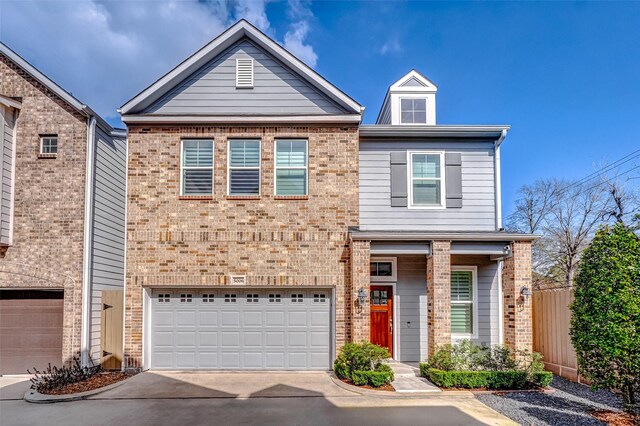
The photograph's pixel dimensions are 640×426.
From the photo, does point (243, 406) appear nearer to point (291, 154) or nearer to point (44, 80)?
point (291, 154)

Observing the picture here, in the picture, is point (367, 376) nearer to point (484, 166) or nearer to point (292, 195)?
point (292, 195)

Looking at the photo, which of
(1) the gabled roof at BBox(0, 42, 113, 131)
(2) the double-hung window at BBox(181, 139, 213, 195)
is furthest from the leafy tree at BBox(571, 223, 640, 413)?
(1) the gabled roof at BBox(0, 42, 113, 131)

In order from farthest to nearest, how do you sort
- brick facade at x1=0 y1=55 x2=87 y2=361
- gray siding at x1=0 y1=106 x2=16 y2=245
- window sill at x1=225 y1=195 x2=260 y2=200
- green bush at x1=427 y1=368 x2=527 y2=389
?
1. window sill at x1=225 y1=195 x2=260 y2=200
2. brick facade at x1=0 y1=55 x2=87 y2=361
3. gray siding at x1=0 y1=106 x2=16 y2=245
4. green bush at x1=427 y1=368 x2=527 y2=389

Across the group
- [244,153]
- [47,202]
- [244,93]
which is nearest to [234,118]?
[244,93]

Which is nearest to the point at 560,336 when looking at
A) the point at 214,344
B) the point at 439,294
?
the point at 439,294

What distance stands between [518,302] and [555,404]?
246cm

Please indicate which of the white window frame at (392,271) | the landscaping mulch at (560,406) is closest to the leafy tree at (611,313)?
the landscaping mulch at (560,406)

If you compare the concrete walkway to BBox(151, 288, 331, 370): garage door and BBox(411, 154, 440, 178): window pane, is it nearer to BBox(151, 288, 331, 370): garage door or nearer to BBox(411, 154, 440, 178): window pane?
BBox(151, 288, 331, 370): garage door

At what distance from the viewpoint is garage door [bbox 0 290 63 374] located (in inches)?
387

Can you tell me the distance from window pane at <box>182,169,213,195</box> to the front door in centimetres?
524

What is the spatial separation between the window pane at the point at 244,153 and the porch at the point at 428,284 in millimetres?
3352

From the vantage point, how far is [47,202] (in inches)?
394

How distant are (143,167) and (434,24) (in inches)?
438

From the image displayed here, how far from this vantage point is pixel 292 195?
10602 millimetres
